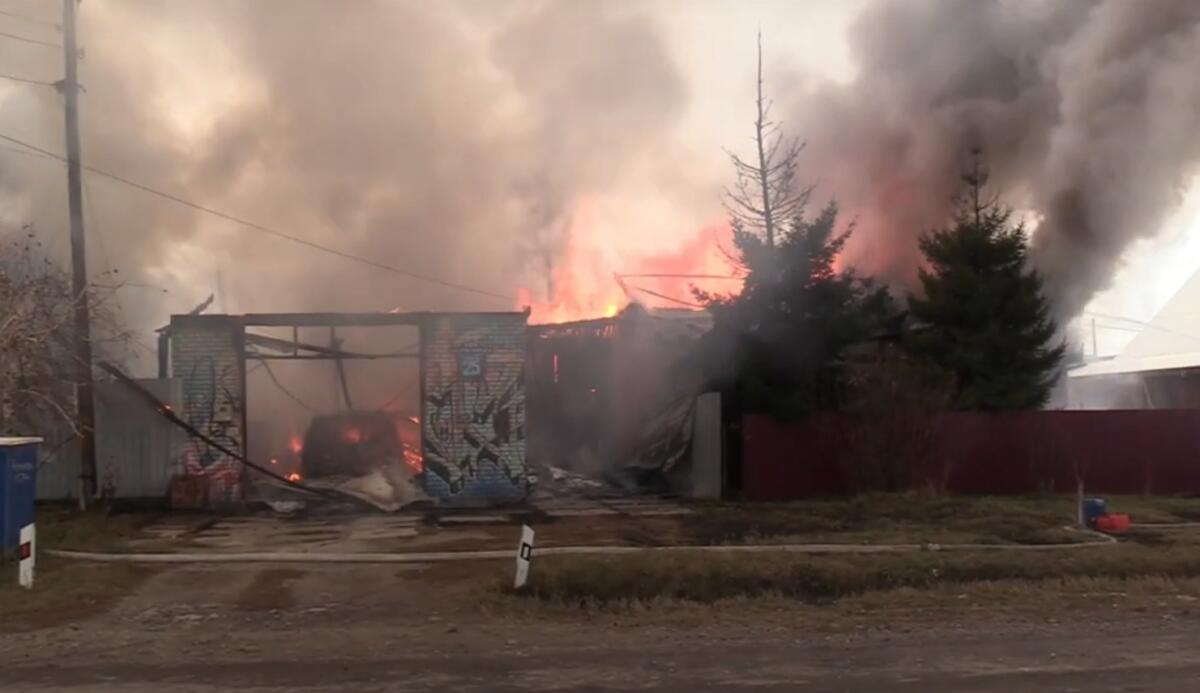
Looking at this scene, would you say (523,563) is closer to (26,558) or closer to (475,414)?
(26,558)

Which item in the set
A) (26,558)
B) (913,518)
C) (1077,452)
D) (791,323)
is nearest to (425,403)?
(791,323)

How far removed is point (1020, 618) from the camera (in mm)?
8266

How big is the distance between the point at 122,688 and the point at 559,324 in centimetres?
1828

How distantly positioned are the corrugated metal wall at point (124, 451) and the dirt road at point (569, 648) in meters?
8.28

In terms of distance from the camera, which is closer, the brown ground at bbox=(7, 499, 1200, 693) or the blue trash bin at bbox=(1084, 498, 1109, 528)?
the brown ground at bbox=(7, 499, 1200, 693)

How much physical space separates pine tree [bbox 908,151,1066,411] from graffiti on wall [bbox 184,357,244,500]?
12592 millimetres

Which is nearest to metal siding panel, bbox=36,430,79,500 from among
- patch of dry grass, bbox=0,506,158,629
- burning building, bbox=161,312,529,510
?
burning building, bbox=161,312,529,510

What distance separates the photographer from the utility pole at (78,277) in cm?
1550

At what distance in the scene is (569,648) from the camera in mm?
7391

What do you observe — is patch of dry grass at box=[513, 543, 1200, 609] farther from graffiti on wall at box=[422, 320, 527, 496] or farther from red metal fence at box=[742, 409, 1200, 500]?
red metal fence at box=[742, 409, 1200, 500]

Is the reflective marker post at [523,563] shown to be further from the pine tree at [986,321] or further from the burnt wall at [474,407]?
the pine tree at [986,321]

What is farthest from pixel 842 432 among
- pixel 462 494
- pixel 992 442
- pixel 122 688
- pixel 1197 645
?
pixel 122 688

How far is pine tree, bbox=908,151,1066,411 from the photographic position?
19875mm

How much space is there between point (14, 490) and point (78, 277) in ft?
17.6
